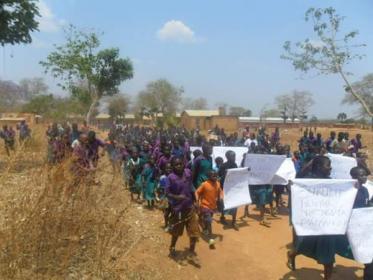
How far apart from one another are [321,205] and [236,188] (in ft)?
9.04

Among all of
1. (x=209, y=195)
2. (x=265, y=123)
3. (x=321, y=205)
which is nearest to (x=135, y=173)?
(x=209, y=195)

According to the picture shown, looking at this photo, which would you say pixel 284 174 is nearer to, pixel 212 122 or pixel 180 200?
pixel 180 200

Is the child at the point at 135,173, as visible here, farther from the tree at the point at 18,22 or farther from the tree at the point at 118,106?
the tree at the point at 118,106

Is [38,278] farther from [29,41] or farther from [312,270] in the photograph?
[29,41]

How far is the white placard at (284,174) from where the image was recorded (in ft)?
27.8

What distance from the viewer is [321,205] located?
518 cm

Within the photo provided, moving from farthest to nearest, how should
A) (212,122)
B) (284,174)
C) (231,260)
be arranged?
1. (212,122)
2. (284,174)
3. (231,260)

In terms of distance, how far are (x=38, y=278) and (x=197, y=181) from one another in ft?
11.6

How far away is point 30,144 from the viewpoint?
494 centimetres

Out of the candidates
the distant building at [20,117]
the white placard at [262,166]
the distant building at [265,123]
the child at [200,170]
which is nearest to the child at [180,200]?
the child at [200,170]

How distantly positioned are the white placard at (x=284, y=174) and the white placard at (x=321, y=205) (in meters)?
3.13

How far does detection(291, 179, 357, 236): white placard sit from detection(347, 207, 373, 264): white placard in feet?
0.28

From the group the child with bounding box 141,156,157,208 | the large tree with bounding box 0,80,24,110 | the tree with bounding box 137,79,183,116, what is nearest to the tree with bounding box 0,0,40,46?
the large tree with bounding box 0,80,24,110

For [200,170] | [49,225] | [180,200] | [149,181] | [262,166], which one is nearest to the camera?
[49,225]
